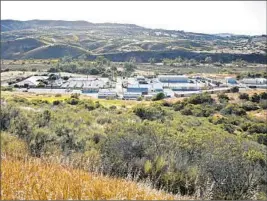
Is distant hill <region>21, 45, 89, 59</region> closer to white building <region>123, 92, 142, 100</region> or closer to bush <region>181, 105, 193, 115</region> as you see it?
white building <region>123, 92, 142, 100</region>

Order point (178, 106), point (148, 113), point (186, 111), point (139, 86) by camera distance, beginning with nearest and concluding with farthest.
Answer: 1. point (148, 113)
2. point (186, 111)
3. point (178, 106)
4. point (139, 86)

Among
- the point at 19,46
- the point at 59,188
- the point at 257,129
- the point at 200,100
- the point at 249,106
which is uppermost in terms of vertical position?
the point at 59,188

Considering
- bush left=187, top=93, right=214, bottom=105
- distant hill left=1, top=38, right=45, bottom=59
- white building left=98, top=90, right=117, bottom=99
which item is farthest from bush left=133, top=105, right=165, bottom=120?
distant hill left=1, top=38, right=45, bottom=59

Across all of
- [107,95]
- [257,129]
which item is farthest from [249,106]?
[107,95]

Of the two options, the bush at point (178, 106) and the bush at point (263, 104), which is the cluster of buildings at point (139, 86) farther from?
the bush at point (263, 104)

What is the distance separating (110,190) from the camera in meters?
3.57

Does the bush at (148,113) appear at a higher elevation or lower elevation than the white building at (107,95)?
higher

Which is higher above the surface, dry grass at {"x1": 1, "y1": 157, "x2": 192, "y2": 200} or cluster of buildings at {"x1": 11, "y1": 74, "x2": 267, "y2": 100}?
dry grass at {"x1": 1, "y1": 157, "x2": 192, "y2": 200}

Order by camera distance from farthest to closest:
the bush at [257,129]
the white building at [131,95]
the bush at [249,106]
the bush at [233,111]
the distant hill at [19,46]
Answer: the distant hill at [19,46] → the white building at [131,95] → the bush at [249,106] → the bush at [233,111] → the bush at [257,129]

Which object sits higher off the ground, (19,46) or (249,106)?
(249,106)

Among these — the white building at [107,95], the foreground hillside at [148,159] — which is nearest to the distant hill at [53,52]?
the white building at [107,95]

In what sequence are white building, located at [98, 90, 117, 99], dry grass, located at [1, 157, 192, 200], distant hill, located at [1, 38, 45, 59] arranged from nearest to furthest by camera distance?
1. dry grass, located at [1, 157, 192, 200]
2. white building, located at [98, 90, 117, 99]
3. distant hill, located at [1, 38, 45, 59]

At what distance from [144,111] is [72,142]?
51.9ft

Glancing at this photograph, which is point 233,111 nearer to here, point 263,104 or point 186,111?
point 186,111
